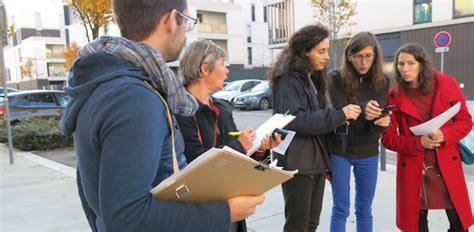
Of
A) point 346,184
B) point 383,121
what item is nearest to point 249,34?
point 346,184

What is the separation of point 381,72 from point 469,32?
19.3 metres

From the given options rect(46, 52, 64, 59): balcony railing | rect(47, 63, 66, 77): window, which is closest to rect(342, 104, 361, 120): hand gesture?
rect(47, 63, 66, 77): window

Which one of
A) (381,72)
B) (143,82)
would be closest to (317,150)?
(381,72)

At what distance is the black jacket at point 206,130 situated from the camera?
2.26 metres

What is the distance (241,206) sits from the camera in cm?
145

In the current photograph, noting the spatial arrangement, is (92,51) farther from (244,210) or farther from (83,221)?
(83,221)

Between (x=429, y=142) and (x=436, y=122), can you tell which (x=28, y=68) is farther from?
(x=436, y=122)

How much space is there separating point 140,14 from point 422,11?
23220 millimetres

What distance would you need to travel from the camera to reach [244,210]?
4.78ft

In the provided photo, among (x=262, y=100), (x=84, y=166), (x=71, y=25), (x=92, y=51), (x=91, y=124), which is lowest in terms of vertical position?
(x=262, y=100)

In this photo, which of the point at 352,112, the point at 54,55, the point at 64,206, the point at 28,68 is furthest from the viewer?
the point at 54,55

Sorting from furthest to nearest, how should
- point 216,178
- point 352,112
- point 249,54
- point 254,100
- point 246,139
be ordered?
1. point 249,54
2. point 254,100
3. point 352,112
4. point 246,139
5. point 216,178

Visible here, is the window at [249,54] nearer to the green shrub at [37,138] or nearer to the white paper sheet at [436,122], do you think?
the green shrub at [37,138]

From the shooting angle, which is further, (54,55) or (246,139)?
(54,55)
